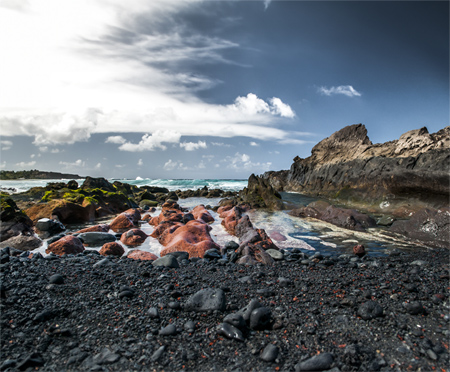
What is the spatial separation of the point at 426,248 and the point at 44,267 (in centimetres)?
1243

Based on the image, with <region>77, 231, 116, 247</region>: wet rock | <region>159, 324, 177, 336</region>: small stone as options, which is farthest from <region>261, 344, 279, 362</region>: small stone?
<region>77, 231, 116, 247</region>: wet rock

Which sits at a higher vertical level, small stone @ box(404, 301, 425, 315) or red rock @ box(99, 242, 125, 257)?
small stone @ box(404, 301, 425, 315)

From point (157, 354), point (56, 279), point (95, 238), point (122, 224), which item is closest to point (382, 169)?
point (122, 224)

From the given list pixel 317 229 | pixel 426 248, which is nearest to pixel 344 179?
pixel 317 229

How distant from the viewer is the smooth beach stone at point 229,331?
330 cm

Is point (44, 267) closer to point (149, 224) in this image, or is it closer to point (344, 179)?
point (149, 224)

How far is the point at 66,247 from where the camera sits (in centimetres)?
791

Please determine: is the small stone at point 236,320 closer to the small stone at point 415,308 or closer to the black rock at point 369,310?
the black rock at point 369,310

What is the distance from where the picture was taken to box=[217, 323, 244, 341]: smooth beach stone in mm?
3299

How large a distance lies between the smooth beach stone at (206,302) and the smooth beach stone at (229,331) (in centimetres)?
47

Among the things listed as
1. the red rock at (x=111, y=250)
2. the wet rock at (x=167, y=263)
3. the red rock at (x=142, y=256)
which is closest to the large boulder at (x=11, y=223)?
the red rock at (x=111, y=250)

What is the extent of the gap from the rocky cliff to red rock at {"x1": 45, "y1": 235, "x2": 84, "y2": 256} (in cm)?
1901

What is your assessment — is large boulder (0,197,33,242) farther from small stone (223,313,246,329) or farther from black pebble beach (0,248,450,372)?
small stone (223,313,246,329)

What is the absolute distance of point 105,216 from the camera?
17469 millimetres
